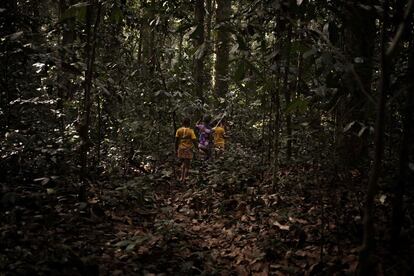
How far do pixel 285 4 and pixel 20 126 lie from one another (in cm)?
487

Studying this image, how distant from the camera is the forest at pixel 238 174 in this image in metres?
3.99

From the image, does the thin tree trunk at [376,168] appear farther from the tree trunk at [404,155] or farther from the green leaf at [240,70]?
the green leaf at [240,70]

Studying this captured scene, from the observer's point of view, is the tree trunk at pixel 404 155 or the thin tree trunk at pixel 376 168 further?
the tree trunk at pixel 404 155

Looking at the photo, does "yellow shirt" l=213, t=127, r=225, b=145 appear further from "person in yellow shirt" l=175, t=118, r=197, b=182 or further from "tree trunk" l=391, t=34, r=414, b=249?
"tree trunk" l=391, t=34, r=414, b=249

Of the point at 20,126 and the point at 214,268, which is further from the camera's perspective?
the point at 20,126

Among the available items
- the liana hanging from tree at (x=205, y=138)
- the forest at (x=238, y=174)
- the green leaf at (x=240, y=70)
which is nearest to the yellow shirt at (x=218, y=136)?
the liana hanging from tree at (x=205, y=138)

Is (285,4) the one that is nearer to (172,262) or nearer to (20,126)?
(172,262)

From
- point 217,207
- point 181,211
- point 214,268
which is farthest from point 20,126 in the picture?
point 214,268

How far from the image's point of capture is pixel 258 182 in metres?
8.23

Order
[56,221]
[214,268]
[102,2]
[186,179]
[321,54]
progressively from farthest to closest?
[186,179] → [102,2] → [56,221] → [214,268] → [321,54]

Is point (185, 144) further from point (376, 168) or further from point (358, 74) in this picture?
point (376, 168)

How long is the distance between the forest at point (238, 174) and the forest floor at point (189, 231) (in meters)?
0.02

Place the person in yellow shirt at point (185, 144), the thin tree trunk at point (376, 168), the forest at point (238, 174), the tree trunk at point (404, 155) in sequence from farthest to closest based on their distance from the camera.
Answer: the person in yellow shirt at point (185, 144), the forest at point (238, 174), the tree trunk at point (404, 155), the thin tree trunk at point (376, 168)

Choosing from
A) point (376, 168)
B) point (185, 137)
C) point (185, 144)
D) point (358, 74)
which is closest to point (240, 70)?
point (358, 74)
